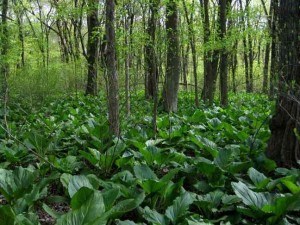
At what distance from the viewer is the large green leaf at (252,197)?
9.50 ft

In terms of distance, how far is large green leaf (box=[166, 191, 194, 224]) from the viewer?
271cm

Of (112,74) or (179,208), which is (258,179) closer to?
(179,208)

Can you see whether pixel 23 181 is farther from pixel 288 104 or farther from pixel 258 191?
pixel 288 104

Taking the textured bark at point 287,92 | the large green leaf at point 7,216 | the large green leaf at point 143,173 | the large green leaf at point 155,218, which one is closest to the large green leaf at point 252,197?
the large green leaf at point 155,218

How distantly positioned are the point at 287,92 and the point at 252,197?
4.43ft

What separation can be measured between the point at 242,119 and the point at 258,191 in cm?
355

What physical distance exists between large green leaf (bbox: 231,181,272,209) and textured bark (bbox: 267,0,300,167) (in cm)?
103

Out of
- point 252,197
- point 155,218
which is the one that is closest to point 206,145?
point 252,197

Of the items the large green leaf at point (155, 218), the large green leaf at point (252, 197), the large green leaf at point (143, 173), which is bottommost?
the large green leaf at point (155, 218)

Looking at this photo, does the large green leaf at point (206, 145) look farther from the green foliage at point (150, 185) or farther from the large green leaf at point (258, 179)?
the large green leaf at point (258, 179)

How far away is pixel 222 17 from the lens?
10805 millimetres

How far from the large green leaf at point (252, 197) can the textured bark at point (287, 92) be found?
40.5 inches

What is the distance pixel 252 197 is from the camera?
9.67 ft

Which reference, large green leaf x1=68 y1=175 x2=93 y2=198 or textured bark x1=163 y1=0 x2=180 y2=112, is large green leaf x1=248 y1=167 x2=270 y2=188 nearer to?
large green leaf x1=68 y1=175 x2=93 y2=198
